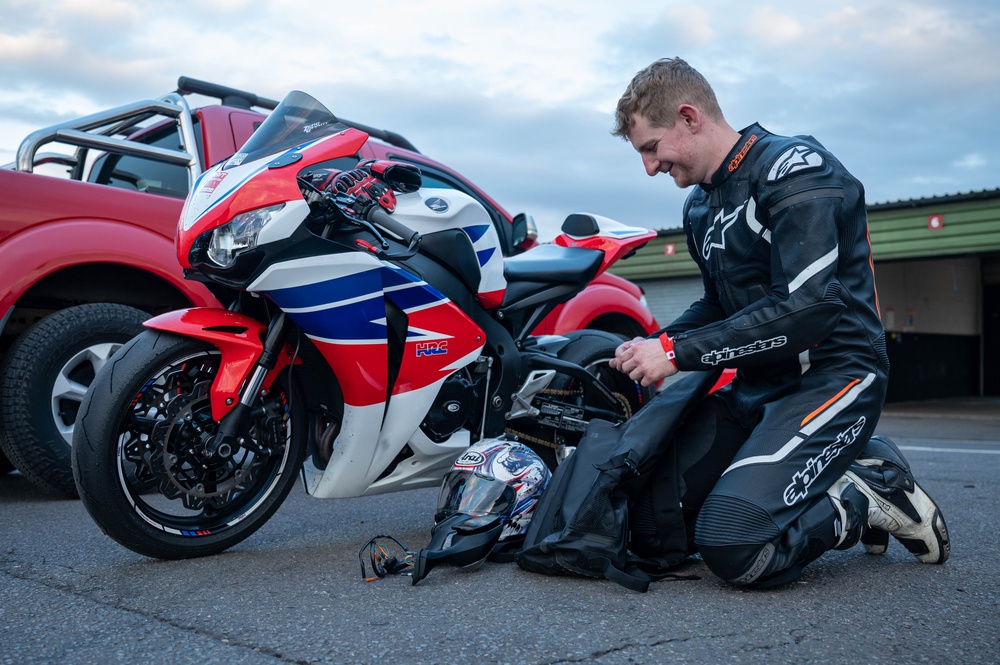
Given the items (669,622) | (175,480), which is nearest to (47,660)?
(175,480)

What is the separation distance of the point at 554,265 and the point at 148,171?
2151mm

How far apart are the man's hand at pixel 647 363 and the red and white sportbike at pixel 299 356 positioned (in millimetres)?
708

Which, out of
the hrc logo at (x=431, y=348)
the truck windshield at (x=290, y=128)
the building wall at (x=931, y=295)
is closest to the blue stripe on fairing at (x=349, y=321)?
the hrc logo at (x=431, y=348)

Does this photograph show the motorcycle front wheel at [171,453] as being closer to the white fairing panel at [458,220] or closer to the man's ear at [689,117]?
the white fairing panel at [458,220]

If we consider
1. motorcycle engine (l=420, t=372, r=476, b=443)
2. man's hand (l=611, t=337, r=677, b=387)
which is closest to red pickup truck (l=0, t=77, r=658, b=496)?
motorcycle engine (l=420, t=372, r=476, b=443)

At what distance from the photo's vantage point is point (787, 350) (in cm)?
258

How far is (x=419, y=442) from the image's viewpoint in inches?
123

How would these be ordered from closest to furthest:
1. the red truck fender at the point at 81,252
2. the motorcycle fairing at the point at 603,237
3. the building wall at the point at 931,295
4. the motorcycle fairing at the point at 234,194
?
the motorcycle fairing at the point at 234,194
the red truck fender at the point at 81,252
the motorcycle fairing at the point at 603,237
the building wall at the point at 931,295

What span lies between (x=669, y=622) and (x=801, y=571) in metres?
0.60

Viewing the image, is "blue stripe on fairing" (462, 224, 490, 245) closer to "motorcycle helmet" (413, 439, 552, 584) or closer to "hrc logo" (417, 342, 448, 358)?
"hrc logo" (417, 342, 448, 358)

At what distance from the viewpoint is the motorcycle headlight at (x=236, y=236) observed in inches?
105

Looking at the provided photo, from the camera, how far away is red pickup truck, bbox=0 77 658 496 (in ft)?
12.3

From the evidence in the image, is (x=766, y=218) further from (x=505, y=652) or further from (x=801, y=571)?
(x=505, y=652)

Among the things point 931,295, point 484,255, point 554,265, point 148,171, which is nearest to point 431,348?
point 484,255
